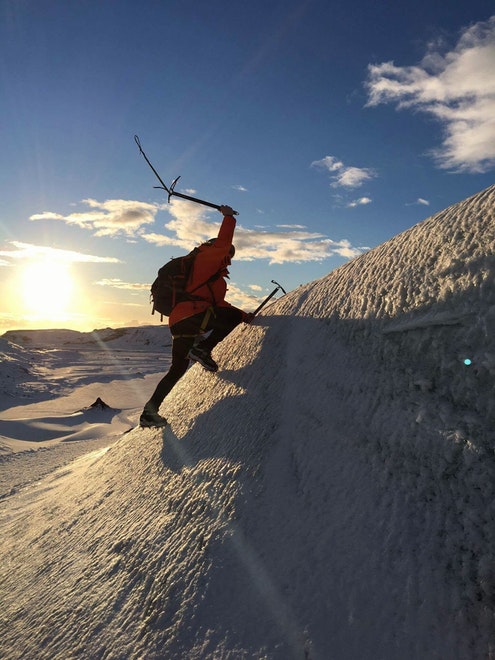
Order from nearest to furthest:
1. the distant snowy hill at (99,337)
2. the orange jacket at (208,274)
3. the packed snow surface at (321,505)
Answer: the packed snow surface at (321,505)
the orange jacket at (208,274)
the distant snowy hill at (99,337)

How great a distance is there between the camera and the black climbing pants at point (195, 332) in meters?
3.92

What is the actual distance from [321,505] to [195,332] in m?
2.37

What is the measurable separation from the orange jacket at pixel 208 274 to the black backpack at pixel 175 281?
0.03m

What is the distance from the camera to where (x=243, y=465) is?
2.36m

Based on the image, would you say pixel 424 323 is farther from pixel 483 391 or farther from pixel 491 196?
pixel 491 196

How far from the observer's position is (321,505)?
1.86 m

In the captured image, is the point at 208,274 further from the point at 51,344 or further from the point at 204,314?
the point at 51,344

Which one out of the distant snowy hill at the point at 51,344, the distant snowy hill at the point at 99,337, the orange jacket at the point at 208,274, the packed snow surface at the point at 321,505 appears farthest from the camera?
the distant snowy hill at the point at 99,337

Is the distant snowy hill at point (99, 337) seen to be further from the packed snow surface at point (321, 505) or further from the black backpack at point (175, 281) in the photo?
the packed snow surface at point (321, 505)

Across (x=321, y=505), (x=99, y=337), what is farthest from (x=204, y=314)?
(x=99, y=337)

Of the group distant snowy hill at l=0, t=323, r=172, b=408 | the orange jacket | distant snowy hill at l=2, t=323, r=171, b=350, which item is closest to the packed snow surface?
the orange jacket

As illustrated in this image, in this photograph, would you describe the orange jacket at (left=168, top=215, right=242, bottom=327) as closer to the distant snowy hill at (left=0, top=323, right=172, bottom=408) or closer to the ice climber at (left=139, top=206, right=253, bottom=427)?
the ice climber at (left=139, top=206, right=253, bottom=427)

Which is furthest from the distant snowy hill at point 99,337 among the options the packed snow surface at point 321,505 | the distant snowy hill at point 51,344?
the packed snow surface at point 321,505

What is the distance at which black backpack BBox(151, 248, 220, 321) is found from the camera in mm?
3836
